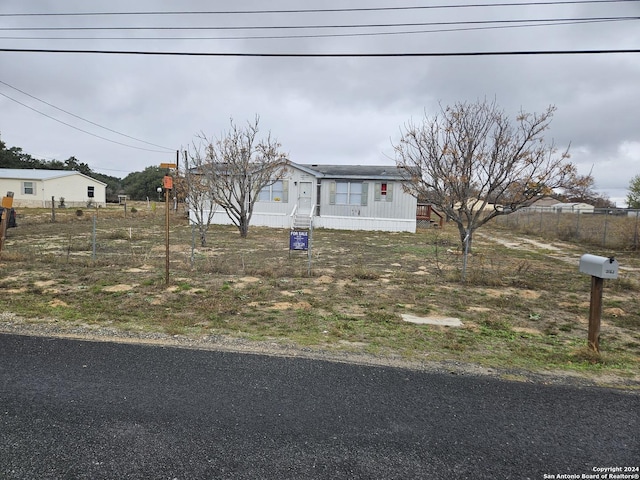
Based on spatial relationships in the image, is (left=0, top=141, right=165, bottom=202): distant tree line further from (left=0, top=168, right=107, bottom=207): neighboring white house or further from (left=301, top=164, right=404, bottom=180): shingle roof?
(left=301, top=164, right=404, bottom=180): shingle roof

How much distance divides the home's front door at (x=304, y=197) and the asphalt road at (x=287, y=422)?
65.7 ft

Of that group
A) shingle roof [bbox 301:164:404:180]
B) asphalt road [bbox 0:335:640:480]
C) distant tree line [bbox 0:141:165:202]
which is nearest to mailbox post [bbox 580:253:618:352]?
asphalt road [bbox 0:335:640:480]

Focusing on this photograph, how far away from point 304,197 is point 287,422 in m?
21.3

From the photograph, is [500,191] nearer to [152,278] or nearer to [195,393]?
[152,278]

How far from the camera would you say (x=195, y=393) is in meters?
3.26

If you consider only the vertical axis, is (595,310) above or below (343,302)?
above

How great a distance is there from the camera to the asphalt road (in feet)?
7.77

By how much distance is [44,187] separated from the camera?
3700 centimetres

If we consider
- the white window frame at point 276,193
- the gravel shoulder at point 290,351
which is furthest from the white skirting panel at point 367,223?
the gravel shoulder at point 290,351

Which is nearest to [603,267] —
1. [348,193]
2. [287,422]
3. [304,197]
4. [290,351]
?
[290,351]

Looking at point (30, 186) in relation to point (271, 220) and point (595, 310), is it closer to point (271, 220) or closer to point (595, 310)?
point (271, 220)

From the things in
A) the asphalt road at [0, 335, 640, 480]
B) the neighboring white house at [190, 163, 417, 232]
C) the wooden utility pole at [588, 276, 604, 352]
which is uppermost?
the neighboring white house at [190, 163, 417, 232]

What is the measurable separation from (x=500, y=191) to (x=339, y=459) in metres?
12.1

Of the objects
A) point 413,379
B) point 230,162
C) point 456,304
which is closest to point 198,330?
point 413,379
